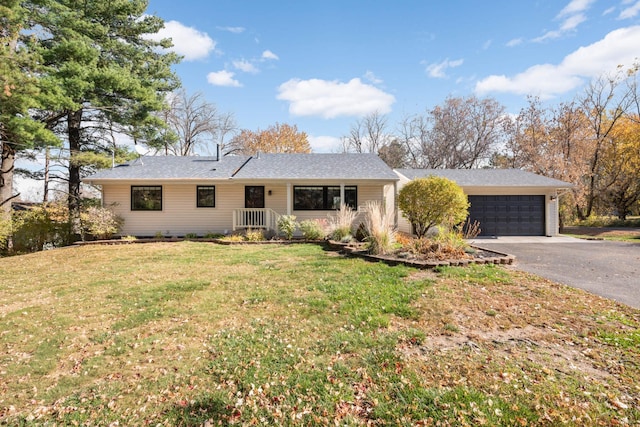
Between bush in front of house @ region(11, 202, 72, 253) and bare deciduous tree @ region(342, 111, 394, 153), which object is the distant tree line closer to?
bare deciduous tree @ region(342, 111, 394, 153)

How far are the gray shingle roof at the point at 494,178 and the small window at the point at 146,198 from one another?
12.3 metres

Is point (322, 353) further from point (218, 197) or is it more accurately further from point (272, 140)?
point (272, 140)

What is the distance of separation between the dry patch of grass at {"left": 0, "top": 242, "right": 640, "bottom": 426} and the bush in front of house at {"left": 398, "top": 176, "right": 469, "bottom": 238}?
13.0 ft

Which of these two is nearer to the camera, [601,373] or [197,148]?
[601,373]

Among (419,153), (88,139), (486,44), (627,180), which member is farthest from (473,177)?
(88,139)

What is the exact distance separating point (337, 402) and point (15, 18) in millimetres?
14132

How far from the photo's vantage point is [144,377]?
287cm

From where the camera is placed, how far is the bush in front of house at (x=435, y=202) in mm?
9570

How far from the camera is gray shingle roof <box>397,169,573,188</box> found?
1433 centimetres

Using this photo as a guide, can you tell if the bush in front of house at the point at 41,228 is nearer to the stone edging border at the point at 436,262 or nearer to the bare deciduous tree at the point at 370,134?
the stone edging border at the point at 436,262

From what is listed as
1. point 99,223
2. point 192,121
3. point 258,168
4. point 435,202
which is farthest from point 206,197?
point 192,121

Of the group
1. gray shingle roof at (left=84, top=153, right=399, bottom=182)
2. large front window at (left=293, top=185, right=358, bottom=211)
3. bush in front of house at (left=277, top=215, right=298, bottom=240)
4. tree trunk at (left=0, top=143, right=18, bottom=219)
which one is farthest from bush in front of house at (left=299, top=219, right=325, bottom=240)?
tree trunk at (left=0, top=143, right=18, bottom=219)

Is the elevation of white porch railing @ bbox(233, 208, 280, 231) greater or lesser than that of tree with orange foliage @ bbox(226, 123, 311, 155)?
lesser

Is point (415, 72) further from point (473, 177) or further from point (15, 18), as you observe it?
point (15, 18)
